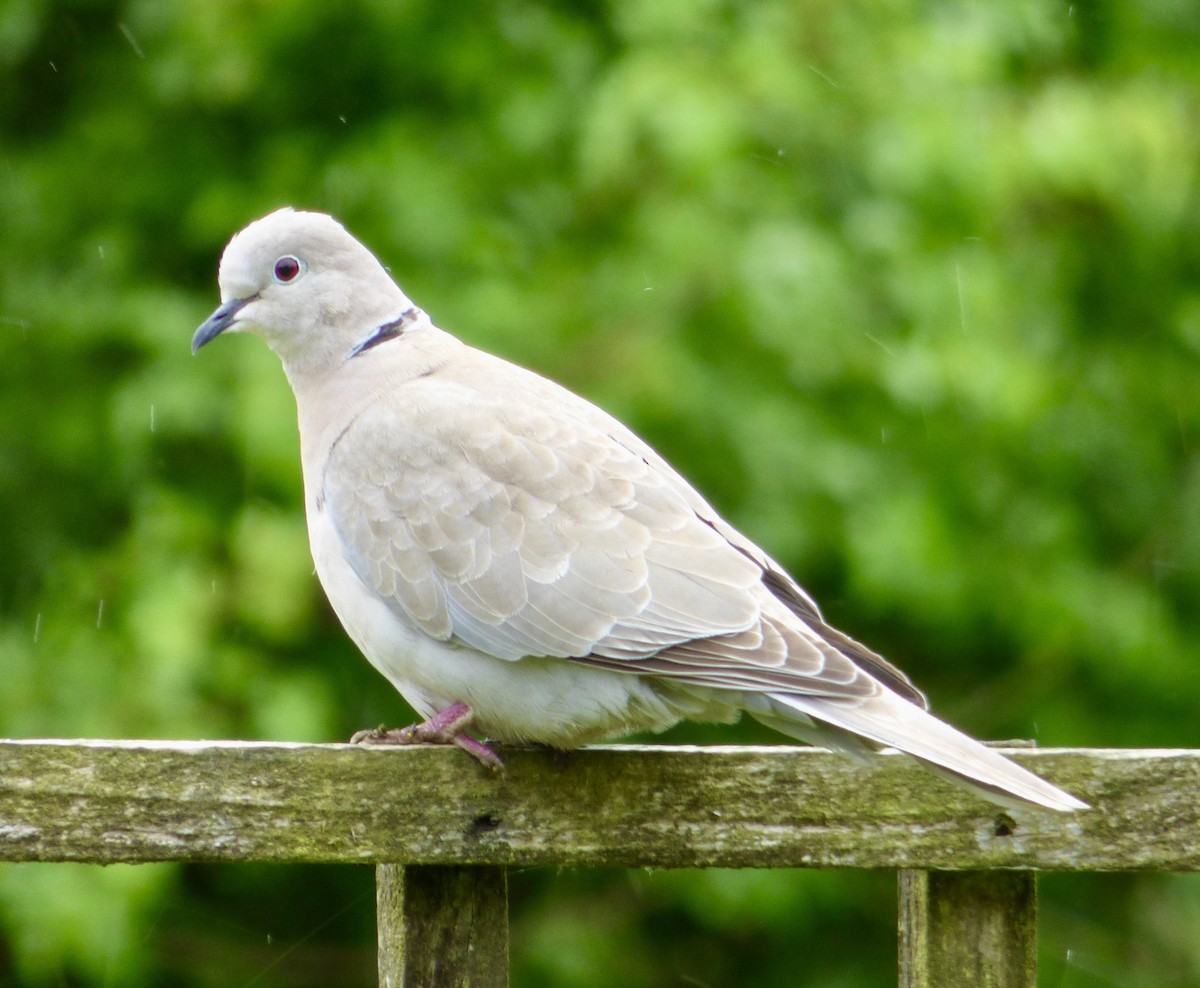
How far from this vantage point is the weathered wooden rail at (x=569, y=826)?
5.37 ft

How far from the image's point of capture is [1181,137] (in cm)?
437

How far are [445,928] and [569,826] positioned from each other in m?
0.19

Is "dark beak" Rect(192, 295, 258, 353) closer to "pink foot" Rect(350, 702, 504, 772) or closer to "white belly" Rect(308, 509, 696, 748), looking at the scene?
"white belly" Rect(308, 509, 696, 748)

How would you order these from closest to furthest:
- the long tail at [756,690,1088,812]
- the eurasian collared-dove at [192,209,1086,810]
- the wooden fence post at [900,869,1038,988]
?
the long tail at [756,690,1088,812], the wooden fence post at [900,869,1038,988], the eurasian collared-dove at [192,209,1086,810]

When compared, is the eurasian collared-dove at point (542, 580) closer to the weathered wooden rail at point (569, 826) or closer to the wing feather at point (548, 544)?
the wing feather at point (548, 544)

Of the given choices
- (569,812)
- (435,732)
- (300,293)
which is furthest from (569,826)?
(300,293)

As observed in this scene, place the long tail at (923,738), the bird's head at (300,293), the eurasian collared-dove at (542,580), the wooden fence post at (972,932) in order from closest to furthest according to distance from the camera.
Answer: the long tail at (923,738) → the wooden fence post at (972,932) → the eurasian collared-dove at (542,580) → the bird's head at (300,293)

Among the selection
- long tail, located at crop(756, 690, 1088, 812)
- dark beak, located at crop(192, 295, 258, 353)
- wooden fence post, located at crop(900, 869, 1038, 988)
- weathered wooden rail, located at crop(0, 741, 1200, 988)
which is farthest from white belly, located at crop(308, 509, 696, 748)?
dark beak, located at crop(192, 295, 258, 353)

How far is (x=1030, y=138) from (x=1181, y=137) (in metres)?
0.50

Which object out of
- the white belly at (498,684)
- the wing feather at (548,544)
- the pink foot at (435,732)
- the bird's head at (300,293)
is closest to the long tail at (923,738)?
the wing feather at (548,544)

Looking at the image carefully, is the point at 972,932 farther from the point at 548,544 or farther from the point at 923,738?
the point at 548,544

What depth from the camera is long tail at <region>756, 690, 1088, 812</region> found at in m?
1.55

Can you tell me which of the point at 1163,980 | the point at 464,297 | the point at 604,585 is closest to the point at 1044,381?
the point at 464,297

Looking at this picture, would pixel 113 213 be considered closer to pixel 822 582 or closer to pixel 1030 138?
pixel 822 582
